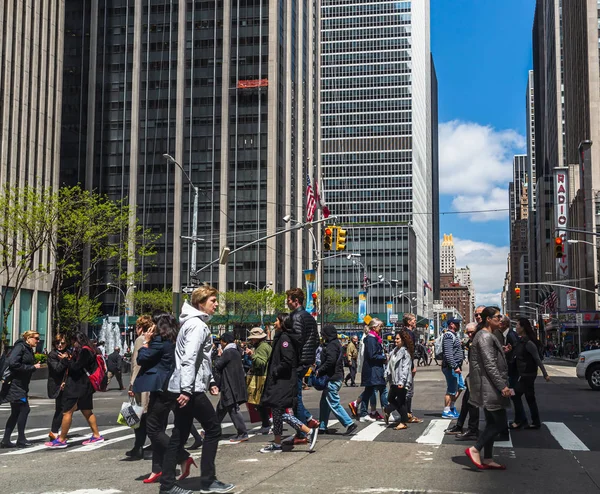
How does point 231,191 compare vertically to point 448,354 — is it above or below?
above

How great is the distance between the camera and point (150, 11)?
9775 cm

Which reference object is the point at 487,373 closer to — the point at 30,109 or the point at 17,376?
the point at 17,376

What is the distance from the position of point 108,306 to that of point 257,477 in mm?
91020

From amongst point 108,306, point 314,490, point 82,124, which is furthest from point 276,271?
point 314,490

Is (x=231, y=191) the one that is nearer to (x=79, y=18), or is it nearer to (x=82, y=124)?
(x=82, y=124)

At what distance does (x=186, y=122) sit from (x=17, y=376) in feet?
282

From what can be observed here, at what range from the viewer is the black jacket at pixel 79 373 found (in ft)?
37.8

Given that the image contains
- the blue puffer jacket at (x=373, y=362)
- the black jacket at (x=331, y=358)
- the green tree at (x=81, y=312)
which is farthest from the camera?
the green tree at (x=81, y=312)

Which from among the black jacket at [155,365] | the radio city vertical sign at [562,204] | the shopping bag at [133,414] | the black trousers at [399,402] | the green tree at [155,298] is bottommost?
the black trousers at [399,402]

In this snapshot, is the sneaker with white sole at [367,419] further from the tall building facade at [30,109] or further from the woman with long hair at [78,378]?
the tall building facade at [30,109]

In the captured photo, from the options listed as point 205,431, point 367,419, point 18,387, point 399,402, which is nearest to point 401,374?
point 399,402

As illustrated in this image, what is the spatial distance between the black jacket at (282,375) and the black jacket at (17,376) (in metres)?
4.34

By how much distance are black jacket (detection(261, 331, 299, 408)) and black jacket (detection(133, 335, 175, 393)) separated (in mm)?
1737

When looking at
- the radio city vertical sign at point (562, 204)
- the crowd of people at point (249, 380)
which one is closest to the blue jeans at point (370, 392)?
the crowd of people at point (249, 380)
